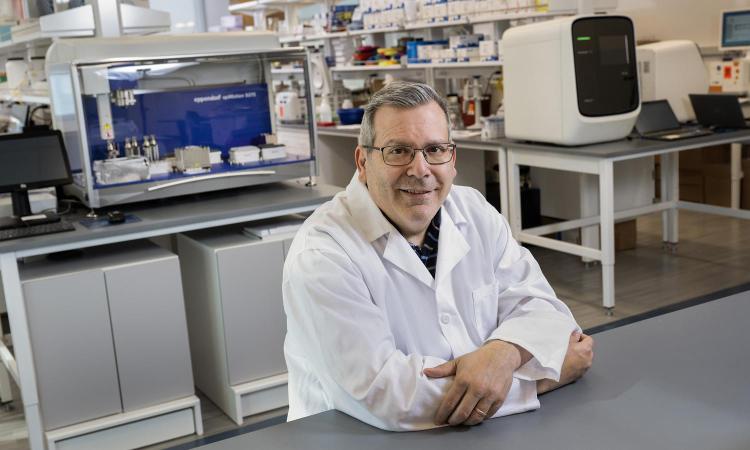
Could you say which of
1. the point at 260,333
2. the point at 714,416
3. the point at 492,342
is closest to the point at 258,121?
the point at 260,333

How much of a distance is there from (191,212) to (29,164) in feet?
2.00

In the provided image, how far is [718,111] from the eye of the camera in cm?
439

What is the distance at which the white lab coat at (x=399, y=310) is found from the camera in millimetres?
1409

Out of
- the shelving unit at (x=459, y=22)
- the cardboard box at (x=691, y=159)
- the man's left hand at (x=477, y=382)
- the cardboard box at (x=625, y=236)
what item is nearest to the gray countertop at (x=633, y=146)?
the shelving unit at (x=459, y=22)

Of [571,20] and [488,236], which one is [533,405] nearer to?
[488,236]

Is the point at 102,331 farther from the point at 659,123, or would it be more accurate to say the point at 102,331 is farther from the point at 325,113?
the point at 325,113

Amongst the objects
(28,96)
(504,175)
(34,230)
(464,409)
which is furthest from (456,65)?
(464,409)

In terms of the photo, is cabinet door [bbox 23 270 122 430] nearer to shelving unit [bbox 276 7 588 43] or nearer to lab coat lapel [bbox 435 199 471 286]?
lab coat lapel [bbox 435 199 471 286]

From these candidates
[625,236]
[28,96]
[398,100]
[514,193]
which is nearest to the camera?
[398,100]

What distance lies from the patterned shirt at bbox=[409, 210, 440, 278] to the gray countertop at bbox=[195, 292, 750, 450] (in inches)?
14.4

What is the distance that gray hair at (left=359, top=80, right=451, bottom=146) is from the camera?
1.56m

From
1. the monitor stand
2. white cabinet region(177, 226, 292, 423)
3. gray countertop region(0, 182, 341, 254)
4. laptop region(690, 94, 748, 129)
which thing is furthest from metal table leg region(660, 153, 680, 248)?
the monitor stand

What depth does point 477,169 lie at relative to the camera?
581 centimetres

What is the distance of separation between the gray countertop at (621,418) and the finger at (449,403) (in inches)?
0.8
